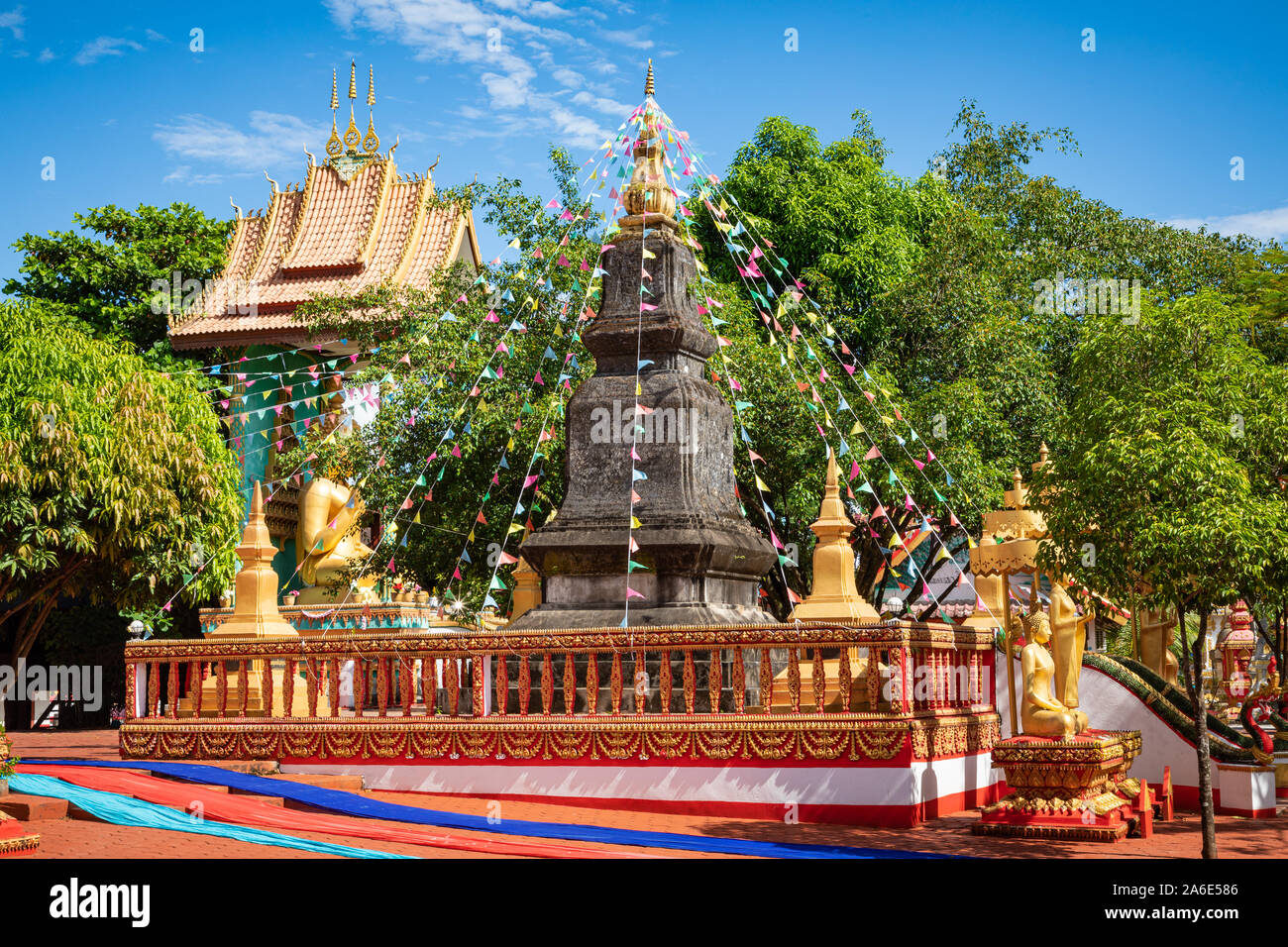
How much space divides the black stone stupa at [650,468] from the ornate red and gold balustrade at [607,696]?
806mm

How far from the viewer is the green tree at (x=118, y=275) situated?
34.9 m

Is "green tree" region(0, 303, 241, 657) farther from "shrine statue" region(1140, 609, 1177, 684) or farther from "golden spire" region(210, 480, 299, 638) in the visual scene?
"shrine statue" region(1140, 609, 1177, 684)

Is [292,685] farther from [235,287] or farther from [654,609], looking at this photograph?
[235,287]

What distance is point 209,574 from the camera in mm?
22094

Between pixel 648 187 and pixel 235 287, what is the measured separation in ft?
77.4

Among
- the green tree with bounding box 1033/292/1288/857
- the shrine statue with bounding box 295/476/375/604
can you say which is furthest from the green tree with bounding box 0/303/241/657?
the green tree with bounding box 1033/292/1288/857

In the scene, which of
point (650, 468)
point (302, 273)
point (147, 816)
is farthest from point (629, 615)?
point (302, 273)

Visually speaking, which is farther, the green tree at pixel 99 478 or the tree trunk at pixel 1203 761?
the green tree at pixel 99 478

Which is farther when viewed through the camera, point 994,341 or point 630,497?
point 994,341

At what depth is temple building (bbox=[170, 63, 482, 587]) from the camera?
3347cm

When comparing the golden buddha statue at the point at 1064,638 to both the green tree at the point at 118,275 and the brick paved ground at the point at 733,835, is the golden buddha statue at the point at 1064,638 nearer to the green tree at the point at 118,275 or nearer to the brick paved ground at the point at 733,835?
the brick paved ground at the point at 733,835

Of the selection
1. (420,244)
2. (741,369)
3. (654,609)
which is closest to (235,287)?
(420,244)

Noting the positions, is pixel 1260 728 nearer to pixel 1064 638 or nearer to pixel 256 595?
pixel 1064 638

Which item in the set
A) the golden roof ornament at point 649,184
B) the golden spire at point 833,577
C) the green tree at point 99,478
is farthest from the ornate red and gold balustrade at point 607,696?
the green tree at point 99,478
